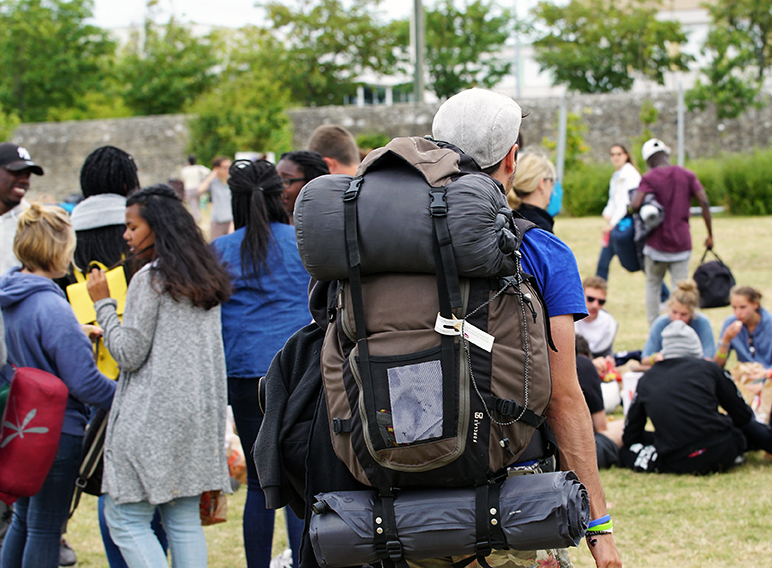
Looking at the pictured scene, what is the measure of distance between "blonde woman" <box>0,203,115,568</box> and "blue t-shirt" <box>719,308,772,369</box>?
5.12m

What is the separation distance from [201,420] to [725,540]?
8.97ft

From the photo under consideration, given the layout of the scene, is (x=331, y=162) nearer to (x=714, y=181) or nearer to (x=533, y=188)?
(x=533, y=188)

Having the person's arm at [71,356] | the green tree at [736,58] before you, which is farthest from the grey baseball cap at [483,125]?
the green tree at [736,58]

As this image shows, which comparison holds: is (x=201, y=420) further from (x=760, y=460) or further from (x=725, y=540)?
(x=760, y=460)

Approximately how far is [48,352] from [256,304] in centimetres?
82

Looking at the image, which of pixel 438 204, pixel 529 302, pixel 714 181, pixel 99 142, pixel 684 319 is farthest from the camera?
pixel 99 142

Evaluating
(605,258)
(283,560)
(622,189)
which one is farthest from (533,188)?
(605,258)

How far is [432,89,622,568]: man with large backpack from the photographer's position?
1988mm

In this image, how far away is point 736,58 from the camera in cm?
2947

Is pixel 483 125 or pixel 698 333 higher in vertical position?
pixel 483 125

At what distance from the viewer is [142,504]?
3121 mm

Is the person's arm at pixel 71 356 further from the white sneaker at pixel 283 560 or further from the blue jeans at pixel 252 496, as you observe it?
the white sneaker at pixel 283 560

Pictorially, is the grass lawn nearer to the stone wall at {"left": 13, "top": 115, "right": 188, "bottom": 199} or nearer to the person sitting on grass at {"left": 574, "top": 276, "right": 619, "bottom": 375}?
the person sitting on grass at {"left": 574, "top": 276, "right": 619, "bottom": 375}

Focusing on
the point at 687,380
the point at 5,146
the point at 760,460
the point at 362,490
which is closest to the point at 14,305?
the point at 5,146
